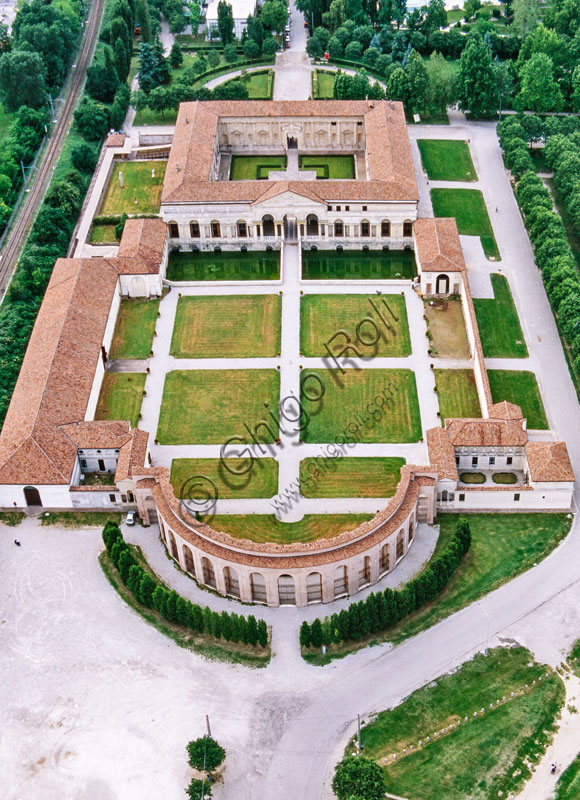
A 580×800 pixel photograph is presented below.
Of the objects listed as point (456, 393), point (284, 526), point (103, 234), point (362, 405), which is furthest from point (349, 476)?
point (103, 234)

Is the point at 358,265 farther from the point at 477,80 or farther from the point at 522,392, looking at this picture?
the point at 477,80

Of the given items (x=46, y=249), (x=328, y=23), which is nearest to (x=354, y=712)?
(x=46, y=249)

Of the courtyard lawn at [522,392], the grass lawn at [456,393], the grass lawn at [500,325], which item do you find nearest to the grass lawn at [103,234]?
the grass lawn at [500,325]

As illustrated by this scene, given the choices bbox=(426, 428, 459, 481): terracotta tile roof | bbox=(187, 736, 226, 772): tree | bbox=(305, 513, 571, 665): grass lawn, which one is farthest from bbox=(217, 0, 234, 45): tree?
bbox=(187, 736, 226, 772): tree

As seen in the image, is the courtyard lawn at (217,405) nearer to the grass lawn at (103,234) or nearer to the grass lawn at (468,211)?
the grass lawn at (103,234)

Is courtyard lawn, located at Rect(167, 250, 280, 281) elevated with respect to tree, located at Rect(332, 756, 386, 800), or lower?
elevated

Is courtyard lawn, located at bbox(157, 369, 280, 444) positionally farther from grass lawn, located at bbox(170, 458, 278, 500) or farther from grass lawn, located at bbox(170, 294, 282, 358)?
grass lawn, located at bbox(170, 294, 282, 358)
